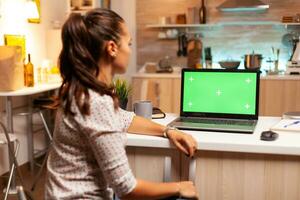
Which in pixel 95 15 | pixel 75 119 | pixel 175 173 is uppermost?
pixel 95 15

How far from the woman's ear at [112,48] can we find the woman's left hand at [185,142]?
55 centimetres

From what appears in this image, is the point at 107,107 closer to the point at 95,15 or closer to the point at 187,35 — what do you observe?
the point at 95,15

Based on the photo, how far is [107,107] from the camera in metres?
1.18

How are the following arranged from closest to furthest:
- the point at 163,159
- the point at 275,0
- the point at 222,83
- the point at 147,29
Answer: the point at 163,159 → the point at 222,83 → the point at 275,0 → the point at 147,29

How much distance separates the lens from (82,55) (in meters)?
1.20

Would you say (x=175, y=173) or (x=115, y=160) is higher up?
(x=115, y=160)

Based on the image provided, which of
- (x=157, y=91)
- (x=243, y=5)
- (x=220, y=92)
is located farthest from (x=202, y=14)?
(x=220, y=92)

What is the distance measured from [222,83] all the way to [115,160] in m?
1.06

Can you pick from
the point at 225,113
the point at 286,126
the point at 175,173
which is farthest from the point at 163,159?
the point at 286,126

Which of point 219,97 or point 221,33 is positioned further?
point 221,33

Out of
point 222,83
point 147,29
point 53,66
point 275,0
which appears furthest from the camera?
point 147,29

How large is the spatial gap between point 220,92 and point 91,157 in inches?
40.5

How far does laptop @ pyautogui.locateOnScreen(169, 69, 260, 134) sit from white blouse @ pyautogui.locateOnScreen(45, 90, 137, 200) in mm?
795

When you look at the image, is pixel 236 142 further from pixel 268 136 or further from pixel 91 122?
pixel 91 122
